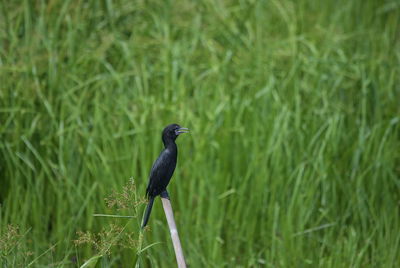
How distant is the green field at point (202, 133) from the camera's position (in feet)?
9.87

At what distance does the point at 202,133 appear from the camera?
3.46m

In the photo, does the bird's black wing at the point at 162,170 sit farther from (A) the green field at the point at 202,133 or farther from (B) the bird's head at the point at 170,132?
(A) the green field at the point at 202,133

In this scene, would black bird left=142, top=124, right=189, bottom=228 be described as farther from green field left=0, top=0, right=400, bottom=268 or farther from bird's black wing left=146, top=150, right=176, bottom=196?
green field left=0, top=0, right=400, bottom=268

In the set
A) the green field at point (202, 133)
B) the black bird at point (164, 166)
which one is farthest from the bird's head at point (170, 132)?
the green field at point (202, 133)

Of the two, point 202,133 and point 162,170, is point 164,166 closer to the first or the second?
point 162,170

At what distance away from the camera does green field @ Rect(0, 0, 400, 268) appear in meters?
3.01

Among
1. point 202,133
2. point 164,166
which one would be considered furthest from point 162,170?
point 202,133

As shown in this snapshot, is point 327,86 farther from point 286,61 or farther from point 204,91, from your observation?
point 204,91

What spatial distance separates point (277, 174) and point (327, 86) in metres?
0.93

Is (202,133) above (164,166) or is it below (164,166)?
below

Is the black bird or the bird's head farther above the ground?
the bird's head

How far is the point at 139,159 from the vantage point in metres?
3.38

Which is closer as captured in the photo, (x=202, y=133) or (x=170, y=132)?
(x=170, y=132)

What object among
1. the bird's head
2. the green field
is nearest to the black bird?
the bird's head
